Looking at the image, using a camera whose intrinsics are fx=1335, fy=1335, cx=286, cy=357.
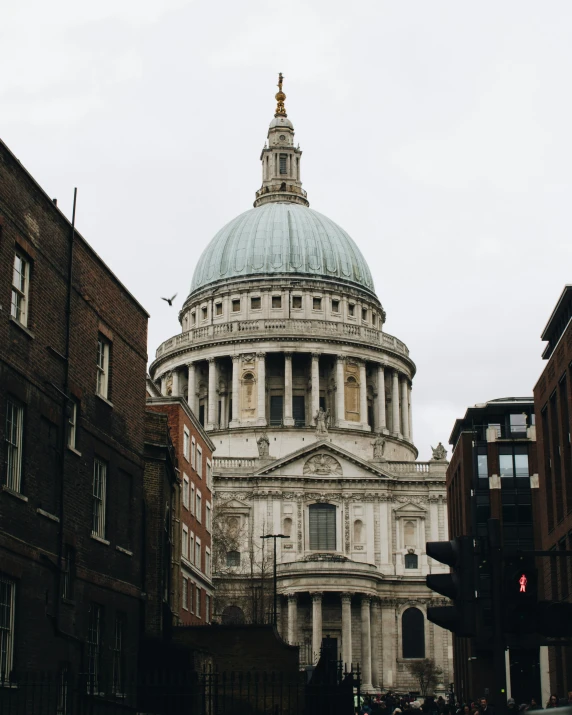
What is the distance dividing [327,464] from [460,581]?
95244 millimetres

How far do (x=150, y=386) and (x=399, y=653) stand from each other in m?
47.4

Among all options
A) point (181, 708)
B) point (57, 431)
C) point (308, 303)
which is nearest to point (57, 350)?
point (57, 431)

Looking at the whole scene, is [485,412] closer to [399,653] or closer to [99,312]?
[399,653]

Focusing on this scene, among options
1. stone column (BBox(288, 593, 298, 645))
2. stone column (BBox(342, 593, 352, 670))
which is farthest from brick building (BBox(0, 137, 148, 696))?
stone column (BBox(342, 593, 352, 670))

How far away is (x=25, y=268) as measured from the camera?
29.3m

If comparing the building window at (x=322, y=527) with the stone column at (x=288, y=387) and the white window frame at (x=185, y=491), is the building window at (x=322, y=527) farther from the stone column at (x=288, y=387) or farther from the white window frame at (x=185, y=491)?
the white window frame at (x=185, y=491)

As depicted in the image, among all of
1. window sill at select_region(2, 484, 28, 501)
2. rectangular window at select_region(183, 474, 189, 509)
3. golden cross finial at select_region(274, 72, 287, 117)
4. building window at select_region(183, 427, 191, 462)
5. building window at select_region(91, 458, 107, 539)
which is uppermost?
golden cross finial at select_region(274, 72, 287, 117)

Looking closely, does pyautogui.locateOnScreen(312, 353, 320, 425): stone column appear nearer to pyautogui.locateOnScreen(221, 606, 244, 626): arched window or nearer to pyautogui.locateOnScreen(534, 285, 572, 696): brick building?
pyautogui.locateOnScreen(221, 606, 244, 626): arched window

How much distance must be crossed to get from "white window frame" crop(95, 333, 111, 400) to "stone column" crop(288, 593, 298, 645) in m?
70.1

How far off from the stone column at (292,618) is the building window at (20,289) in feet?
250

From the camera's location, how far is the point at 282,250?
436 ft

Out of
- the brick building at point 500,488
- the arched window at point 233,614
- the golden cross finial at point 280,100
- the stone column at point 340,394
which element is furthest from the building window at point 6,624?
the golden cross finial at point 280,100

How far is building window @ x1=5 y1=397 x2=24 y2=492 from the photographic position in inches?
1093

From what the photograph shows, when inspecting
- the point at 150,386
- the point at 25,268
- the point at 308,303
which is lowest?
the point at 25,268
